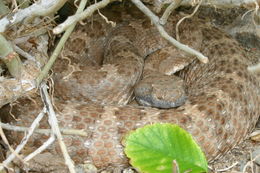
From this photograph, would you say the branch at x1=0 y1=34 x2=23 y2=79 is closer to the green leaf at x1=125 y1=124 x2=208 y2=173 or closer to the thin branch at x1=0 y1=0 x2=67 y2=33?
the thin branch at x1=0 y1=0 x2=67 y2=33

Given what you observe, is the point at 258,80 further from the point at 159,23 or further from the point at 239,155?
the point at 159,23

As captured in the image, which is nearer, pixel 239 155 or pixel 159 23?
pixel 159 23

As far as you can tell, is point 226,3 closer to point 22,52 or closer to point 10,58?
point 22,52

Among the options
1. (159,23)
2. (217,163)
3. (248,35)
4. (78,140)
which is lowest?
(217,163)

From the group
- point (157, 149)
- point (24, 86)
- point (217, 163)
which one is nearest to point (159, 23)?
point (157, 149)

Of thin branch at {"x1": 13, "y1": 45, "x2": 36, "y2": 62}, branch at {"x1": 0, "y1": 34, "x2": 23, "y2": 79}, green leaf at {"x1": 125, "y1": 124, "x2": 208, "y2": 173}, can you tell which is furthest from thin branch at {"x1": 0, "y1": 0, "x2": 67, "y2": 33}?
green leaf at {"x1": 125, "y1": 124, "x2": 208, "y2": 173}

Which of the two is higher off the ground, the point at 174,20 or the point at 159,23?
the point at 159,23

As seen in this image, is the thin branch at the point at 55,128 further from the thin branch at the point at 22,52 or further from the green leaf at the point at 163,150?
the green leaf at the point at 163,150

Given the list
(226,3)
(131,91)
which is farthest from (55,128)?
(226,3)
